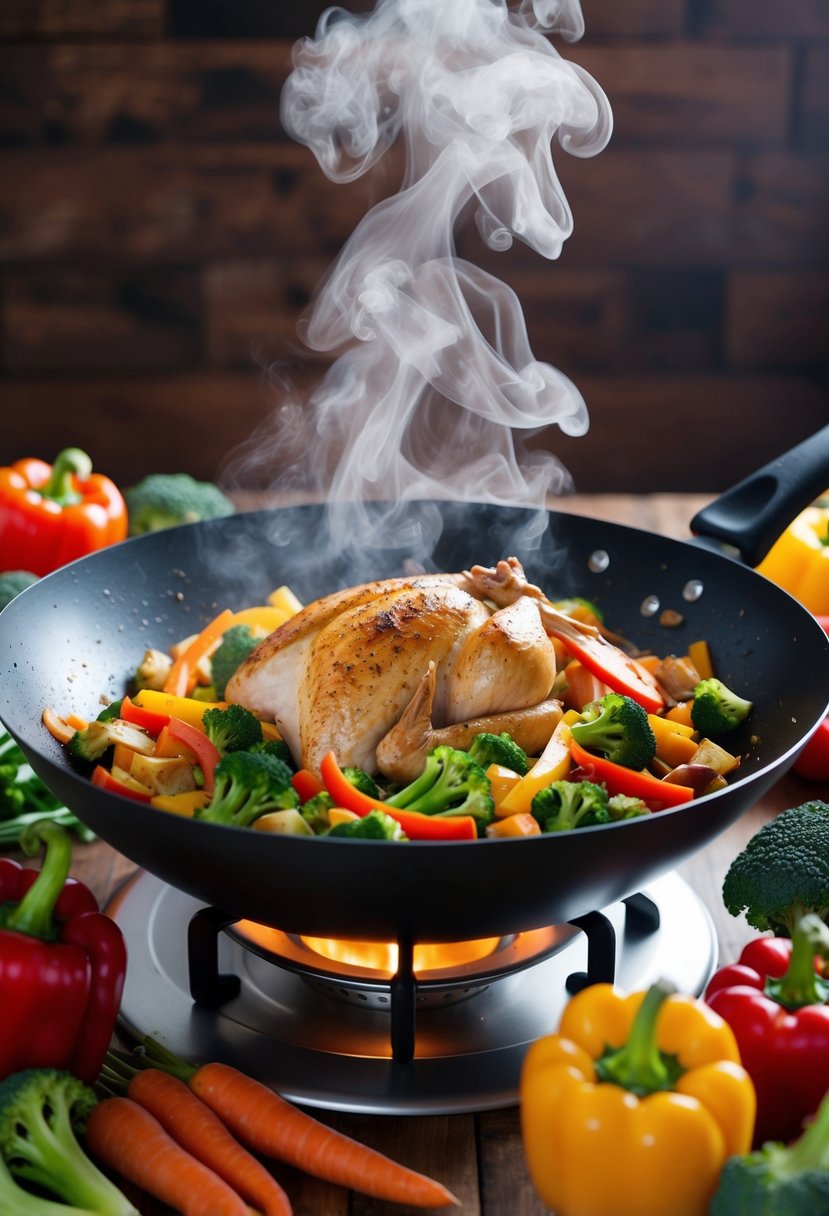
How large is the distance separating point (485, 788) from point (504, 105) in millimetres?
2039

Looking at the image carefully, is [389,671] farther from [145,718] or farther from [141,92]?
[141,92]

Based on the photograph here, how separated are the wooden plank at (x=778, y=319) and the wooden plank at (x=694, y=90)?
2.24ft

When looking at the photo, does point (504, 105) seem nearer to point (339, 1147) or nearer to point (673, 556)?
point (673, 556)

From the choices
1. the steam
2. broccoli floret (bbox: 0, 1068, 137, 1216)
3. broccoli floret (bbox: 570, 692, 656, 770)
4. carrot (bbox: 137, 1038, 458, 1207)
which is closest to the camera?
broccoli floret (bbox: 0, 1068, 137, 1216)

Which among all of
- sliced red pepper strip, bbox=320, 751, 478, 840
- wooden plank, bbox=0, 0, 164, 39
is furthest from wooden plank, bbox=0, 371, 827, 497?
sliced red pepper strip, bbox=320, 751, 478, 840

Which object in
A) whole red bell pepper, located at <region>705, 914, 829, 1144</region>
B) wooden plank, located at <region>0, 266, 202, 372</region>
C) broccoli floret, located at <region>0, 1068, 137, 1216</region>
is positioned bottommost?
wooden plank, located at <region>0, 266, 202, 372</region>

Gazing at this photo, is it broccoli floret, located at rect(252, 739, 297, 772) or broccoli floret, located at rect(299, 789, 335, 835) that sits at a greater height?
broccoli floret, located at rect(299, 789, 335, 835)

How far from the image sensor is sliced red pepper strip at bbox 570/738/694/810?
2.40 m

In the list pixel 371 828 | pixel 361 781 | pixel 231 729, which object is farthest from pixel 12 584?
pixel 371 828

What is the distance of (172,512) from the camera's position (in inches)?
169

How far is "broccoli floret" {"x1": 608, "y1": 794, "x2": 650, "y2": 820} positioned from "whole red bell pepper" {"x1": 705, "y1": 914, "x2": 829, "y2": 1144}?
0.31 meters

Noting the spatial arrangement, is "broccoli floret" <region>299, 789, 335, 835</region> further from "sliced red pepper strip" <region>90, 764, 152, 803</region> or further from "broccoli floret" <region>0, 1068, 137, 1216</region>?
"broccoli floret" <region>0, 1068, 137, 1216</region>


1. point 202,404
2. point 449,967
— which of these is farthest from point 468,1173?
point 202,404

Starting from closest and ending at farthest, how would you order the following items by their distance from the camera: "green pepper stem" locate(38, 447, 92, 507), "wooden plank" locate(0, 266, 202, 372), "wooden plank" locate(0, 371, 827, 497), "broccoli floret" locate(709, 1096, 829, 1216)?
1. "broccoli floret" locate(709, 1096, 829, 1216)
2. "green pepper stem" locate(38, 447, 92, 507)
3. "wooden plank" locate(0, 266, 202, 372)
4. "wooden plank" locate(0, 371, 827, 497)
